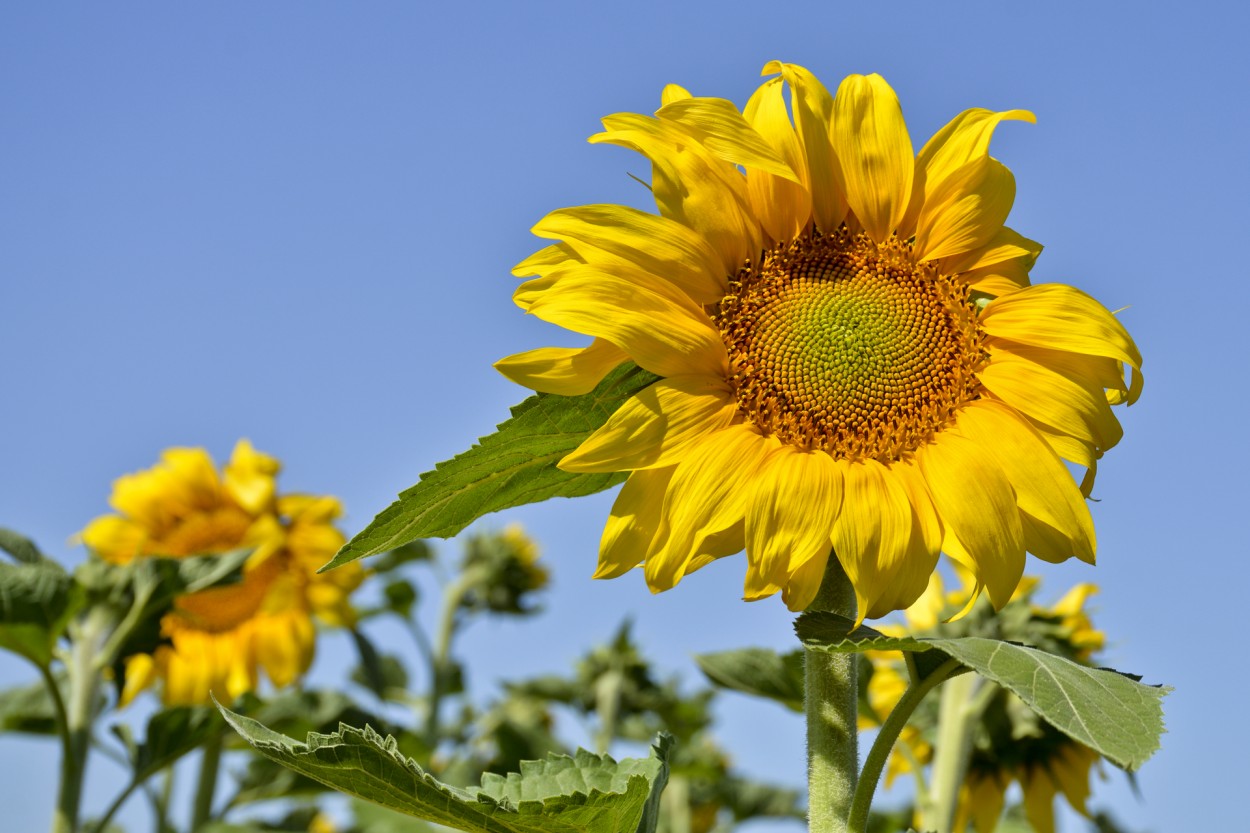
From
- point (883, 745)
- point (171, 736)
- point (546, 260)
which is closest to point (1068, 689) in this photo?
point (883, 745)

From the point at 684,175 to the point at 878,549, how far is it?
0.57 metres

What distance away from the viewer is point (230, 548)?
5.38m

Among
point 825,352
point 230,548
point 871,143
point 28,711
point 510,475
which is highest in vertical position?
point 230,548

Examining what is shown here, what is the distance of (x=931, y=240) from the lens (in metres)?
1.95

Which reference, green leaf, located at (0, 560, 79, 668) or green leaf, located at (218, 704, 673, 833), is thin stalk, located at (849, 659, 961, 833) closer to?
green leaf, located at (218, 704, 673, 833)

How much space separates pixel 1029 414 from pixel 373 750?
0.95 m

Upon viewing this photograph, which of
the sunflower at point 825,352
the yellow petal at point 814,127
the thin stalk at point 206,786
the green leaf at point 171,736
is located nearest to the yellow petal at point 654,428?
the sunflower at point 825,352

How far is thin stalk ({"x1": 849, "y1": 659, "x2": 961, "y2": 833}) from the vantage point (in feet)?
5.44

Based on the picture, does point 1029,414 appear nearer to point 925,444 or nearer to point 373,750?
point 925,444

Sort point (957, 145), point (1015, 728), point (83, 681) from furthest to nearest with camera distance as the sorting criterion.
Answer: point (83, 681) < point (1015, 728) < point (957, 145)

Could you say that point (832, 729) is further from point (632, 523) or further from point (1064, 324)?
point (1064, 324)

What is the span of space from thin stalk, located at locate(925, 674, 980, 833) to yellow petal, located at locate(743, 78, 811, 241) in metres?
2.06

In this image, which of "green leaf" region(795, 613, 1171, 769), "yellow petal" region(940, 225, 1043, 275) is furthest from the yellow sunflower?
"green leaf" region(795, 613, 1171, 769)

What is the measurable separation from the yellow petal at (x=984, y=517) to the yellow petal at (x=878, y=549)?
0.16ft
